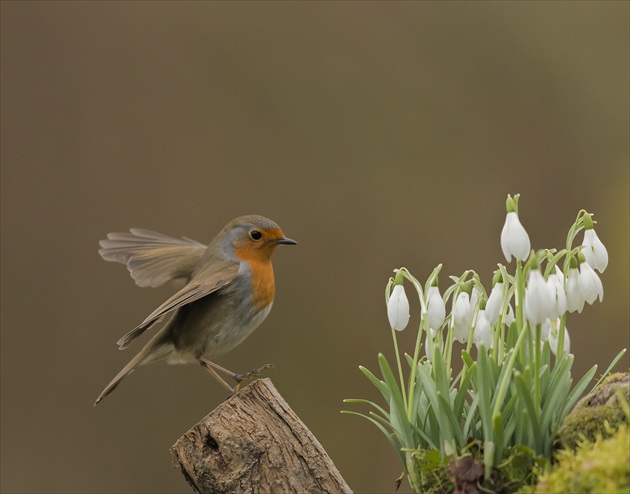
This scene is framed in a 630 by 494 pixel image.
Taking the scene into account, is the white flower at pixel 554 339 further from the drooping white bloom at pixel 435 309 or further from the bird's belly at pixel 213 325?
the bird's belly at pixel 213 325

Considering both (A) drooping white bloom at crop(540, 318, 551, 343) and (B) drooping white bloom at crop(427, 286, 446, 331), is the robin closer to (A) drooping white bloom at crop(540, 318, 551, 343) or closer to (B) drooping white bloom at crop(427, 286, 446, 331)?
(B) drooping white bloom at crop(427, 286, 446, 331)

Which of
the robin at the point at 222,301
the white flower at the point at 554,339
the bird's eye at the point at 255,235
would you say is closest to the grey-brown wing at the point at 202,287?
the robin at the point at 222,301

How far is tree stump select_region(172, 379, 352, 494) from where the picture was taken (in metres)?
2.39

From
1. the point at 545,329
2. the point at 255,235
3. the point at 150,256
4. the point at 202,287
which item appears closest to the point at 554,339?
the point at 545,329

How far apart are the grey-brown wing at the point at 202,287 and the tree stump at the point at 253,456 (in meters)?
0.52

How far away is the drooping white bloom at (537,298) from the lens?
1905 millimetres

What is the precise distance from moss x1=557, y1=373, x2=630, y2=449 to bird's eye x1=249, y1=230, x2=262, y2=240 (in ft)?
5.59

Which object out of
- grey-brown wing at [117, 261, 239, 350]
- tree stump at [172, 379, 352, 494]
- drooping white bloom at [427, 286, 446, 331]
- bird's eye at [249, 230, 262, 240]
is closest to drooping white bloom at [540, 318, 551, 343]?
drooping white bloom at [427, 286, 446, 331]

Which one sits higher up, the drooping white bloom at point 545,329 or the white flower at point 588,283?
the white flower at point 588,283

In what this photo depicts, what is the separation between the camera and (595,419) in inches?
79.0

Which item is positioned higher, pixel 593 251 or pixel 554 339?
pixel 593 251

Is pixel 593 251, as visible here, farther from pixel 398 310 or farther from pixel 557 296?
pixel 398 310

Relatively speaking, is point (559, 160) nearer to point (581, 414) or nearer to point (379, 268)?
point (379, 268)

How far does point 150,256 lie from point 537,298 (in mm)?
2333
